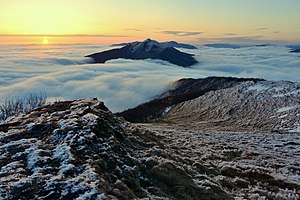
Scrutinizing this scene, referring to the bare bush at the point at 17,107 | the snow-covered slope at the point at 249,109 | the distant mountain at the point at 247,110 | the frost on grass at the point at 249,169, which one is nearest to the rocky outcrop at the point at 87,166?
the frost on grass at the point at 249,169

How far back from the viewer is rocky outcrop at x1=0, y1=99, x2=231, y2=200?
29.0ft

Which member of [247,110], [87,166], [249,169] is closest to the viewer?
[87,166]

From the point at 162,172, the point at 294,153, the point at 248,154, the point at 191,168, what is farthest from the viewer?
the point at 294,153

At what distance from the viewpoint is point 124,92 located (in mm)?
191250

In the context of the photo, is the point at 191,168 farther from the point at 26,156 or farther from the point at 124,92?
the point at 124,92

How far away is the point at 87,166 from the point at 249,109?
158 feet

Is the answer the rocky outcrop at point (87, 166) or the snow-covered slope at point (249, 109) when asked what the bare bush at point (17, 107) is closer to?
the snow-covered slope at point (249, 109)

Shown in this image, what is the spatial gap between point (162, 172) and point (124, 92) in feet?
592

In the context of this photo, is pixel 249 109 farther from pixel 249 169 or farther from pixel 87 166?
pixel 87 166

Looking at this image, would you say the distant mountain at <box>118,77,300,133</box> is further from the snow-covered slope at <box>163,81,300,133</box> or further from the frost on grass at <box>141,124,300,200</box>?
the frost on grass at <box>141,124,300,200</box>

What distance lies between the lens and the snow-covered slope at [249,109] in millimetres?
41678

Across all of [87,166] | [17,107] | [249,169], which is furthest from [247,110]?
[17,107]

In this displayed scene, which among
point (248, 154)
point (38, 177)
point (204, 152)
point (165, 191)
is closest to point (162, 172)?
point (165, 191)

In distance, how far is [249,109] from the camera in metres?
54.5
